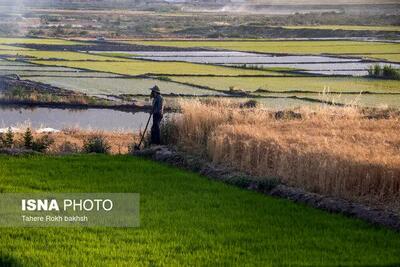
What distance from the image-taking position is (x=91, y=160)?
963 centimetres

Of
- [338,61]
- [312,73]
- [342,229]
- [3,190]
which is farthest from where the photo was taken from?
[338,61]

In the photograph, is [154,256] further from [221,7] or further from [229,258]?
[221,7]

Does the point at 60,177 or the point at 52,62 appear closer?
the point at 60,177

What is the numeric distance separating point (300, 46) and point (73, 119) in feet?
66.1

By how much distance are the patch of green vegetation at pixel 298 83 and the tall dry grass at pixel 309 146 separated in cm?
718

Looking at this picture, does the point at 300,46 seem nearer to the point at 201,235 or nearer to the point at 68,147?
the point at 68,147

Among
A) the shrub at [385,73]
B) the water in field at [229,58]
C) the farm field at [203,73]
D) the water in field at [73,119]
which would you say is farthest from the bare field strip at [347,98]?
the water in field at [229,58]

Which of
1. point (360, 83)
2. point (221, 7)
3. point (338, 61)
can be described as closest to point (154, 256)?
point (360, 83)

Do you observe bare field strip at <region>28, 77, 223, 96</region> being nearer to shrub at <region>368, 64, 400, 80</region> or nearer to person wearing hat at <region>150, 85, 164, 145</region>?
shrub at <region>368, 64, 400, 80</region>

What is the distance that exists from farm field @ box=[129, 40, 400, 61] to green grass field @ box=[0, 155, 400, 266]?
2446 centimetres

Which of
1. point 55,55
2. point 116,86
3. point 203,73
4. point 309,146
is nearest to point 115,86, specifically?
point 116,86

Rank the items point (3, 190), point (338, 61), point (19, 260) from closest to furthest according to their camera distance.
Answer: point (19, 260) → point (3, 190) → point (338, 61)

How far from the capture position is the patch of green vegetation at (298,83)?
2041cm

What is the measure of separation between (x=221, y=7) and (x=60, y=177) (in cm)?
8376
